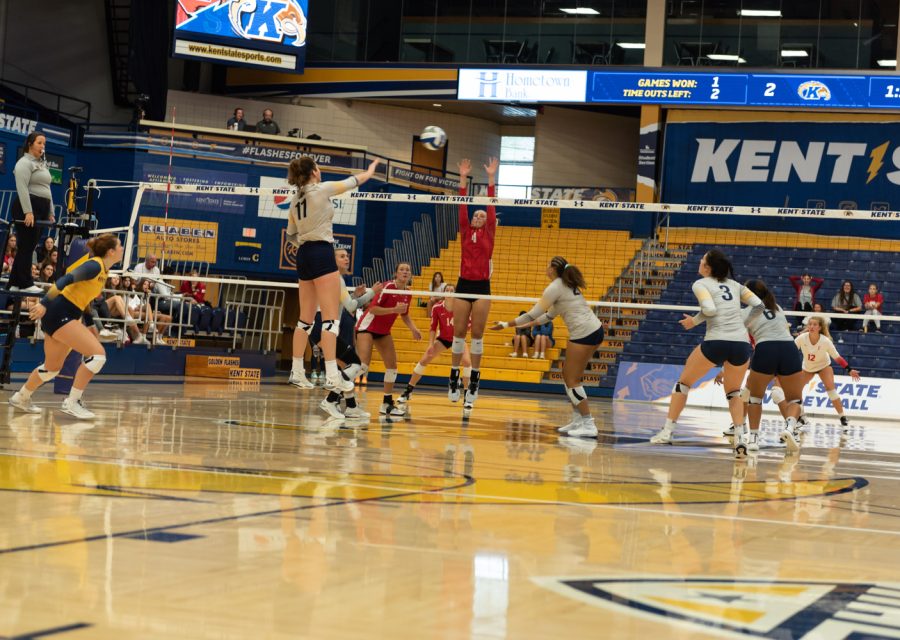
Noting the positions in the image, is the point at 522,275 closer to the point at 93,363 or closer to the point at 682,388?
the point at 682,388

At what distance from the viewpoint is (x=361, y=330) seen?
37.3 ft

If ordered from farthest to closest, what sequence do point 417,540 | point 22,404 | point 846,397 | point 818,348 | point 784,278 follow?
point 784,278, point 846,397, point 818,348, point 22,404, point 417,540

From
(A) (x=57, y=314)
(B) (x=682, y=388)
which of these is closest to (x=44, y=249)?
(A) (x=57, y=314)

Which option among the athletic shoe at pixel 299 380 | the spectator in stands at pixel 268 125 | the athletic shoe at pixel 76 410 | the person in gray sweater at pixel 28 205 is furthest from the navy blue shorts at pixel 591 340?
the spectator in stands at pixel 268 125

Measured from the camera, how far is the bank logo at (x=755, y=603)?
3162 mm

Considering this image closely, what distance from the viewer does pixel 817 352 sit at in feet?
46.8

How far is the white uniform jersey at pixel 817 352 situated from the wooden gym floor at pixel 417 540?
19.2 ft

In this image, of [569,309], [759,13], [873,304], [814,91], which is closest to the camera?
[569,309]

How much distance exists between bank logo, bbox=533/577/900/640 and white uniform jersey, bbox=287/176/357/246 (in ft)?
18.8

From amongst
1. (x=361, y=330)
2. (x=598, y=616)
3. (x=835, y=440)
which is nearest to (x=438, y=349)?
(x=361, y=330)

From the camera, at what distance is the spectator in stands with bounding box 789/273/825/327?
22375mm

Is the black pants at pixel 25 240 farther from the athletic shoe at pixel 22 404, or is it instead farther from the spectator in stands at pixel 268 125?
the spectator in stands at pixel 268 125

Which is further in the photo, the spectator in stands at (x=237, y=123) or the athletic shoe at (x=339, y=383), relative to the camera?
the spectator in stands at (x=237, y=123)

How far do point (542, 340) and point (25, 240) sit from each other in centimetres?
1396
